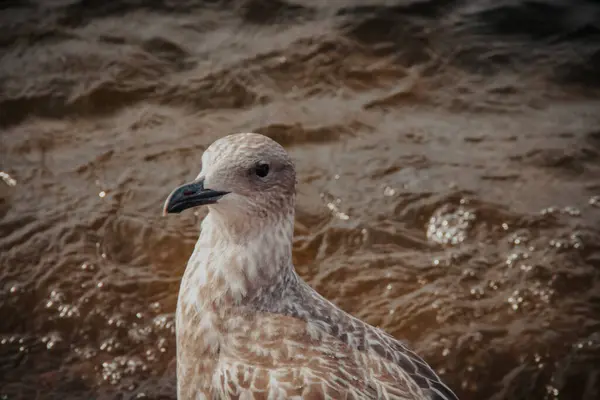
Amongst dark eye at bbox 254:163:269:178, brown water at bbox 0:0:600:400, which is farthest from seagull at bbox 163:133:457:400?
brown water at bbox 0:0:600:400

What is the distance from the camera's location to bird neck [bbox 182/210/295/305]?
313 cm

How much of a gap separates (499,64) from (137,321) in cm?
349

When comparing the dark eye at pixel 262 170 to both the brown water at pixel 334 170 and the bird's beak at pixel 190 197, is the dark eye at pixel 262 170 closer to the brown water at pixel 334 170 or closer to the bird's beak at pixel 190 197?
the bird's beak at pixel 190 197

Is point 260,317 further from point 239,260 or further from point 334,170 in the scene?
point 334,170

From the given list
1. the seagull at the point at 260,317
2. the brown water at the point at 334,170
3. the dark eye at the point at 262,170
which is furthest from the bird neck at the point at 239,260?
the brown water at the point at 334,170

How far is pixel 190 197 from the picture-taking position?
289 centimetres

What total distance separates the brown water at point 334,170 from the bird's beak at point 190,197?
1307 millimetres

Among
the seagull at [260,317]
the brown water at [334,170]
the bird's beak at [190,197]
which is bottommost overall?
the brown water at [334,170]

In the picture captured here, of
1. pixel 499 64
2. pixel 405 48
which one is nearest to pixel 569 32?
pixel 499 64

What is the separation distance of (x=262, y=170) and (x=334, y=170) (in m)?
2.18

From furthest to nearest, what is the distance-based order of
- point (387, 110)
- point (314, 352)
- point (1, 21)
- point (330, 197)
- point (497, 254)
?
point (1, 21), point (387, 110), point (330, 197), point (497, 254), point (314, 352)

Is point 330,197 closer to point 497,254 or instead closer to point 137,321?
point 497,254

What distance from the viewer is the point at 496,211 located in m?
4.92

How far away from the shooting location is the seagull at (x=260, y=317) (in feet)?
9.45
